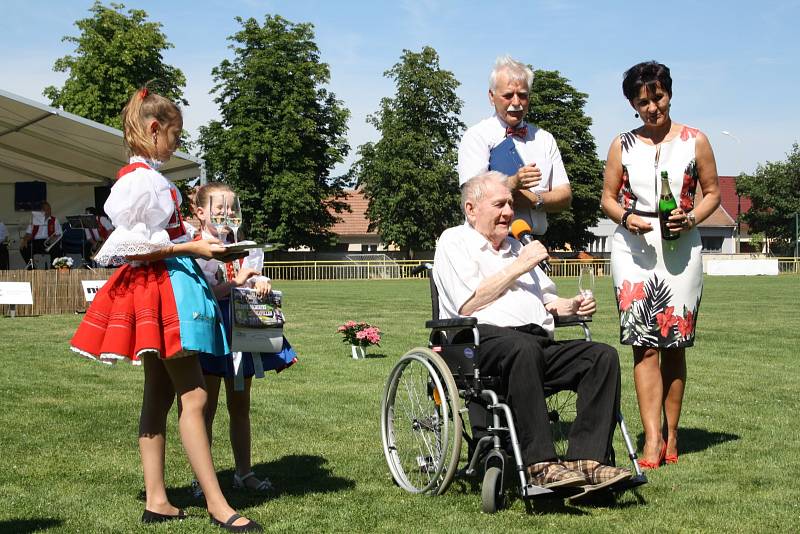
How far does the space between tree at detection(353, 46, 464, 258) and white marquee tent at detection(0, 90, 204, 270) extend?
3533 centimetres

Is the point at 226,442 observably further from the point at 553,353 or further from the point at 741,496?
the point at 741,496

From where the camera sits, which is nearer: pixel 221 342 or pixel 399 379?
pixel 221 342

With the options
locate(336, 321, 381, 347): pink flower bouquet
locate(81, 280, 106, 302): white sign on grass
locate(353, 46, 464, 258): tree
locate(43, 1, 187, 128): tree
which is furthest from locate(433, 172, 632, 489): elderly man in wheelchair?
locate(353, 46, 464, 258): tree

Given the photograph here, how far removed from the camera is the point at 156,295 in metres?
4.25

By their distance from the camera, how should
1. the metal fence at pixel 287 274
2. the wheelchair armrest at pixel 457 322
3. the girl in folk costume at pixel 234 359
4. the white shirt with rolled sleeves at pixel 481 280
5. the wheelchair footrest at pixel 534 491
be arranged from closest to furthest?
1. the wheelchair footrest at pixel 534 491
2. the wheelchair armrest at pixel 457 322
3. the girl in folk costume at pixel 234 359
4. the white shirt with rolled sleeves at pixel 481 280
5. the metal fence at pixel 287 274

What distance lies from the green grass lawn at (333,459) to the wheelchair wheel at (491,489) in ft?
0.18

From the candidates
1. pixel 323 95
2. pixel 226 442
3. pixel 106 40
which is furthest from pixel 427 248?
pixel 226 442

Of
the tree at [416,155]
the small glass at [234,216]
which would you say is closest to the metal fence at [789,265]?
the tree at [416,155]

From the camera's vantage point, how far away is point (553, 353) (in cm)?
483

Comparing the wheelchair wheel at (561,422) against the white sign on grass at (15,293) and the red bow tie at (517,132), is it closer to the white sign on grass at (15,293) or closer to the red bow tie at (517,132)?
the red bow tie at (517,132)

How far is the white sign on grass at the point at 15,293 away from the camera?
17609 mm

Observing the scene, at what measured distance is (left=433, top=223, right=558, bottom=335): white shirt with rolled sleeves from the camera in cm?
508

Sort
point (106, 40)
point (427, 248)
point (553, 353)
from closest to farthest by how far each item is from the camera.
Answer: point (553, 353) < point (106, 40) < point (427, 248)

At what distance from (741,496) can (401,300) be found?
20815 millimetres
